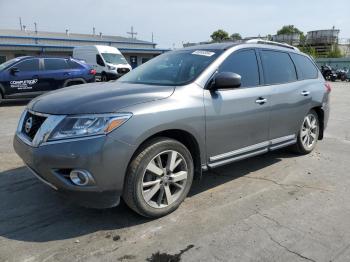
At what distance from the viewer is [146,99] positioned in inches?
139

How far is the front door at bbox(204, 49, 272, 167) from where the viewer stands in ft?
13.3

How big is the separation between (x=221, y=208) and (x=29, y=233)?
74.4 inches

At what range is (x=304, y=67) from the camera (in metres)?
5.90

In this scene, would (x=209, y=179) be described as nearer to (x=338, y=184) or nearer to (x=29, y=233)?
(x=338, y=184)

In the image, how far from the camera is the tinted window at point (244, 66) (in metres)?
4.39

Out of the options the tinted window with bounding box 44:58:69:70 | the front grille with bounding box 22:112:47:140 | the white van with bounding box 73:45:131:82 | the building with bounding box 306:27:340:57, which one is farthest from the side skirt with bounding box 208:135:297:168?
the building with bounding box 306:27:340:57

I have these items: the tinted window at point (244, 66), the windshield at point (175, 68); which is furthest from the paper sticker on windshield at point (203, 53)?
the tinted window at point (244, 66)

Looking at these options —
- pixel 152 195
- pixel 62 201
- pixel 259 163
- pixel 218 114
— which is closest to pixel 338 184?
pixel 259 163

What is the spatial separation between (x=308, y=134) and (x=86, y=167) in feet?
13.3

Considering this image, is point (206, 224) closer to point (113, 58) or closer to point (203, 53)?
point (203, 53)

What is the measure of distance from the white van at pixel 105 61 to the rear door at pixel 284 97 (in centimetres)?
1614

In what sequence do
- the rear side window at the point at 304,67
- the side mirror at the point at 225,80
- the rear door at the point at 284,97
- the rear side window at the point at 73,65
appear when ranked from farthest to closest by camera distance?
the rear side window at the point at 73,65, the rear side window at the point at 304,67, the rear door at the point at 284,97, the side mirror at the point at 225,80

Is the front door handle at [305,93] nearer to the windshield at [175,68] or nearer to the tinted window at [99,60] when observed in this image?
the windshield at [175,68]

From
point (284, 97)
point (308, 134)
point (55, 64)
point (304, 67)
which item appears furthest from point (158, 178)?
point (55, 64)
